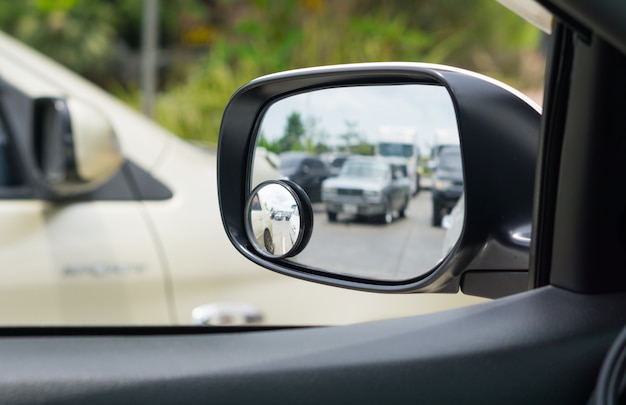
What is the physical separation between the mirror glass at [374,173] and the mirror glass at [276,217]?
77 millimetres

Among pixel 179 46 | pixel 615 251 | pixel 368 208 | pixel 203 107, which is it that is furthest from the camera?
pixel 179 46


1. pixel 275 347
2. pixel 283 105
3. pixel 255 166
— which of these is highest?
pixel 283 105

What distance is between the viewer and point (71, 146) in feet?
8.52

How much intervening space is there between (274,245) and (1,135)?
184 cm

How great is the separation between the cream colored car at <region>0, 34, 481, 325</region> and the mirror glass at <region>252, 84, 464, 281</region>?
3.46ft

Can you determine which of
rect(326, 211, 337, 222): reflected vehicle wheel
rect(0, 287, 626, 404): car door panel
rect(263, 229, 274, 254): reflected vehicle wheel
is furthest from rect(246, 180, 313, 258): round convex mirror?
rect(0, 287, 626, 404): car door panel

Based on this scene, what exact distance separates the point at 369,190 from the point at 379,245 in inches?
5.3

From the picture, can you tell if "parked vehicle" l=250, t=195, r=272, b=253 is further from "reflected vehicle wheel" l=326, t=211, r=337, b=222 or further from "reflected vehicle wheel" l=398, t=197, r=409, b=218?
"reflected vehicle wheel" l=398, t=197, r=409, b=218

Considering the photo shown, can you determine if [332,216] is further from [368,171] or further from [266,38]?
[266,38]

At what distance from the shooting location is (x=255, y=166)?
1.43m

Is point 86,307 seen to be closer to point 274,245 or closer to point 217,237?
point 217,237

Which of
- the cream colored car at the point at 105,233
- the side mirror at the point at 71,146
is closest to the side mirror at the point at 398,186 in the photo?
the cream colored car at the point at 105,233

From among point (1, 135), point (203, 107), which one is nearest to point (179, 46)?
point (203, 107)

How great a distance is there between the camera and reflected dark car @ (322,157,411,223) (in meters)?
1.40
